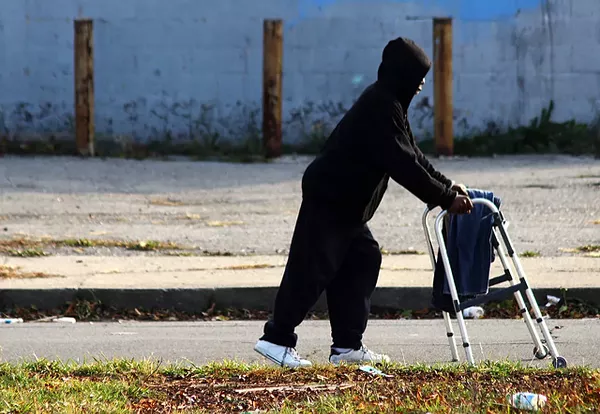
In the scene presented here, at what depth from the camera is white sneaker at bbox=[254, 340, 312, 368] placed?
239 inches

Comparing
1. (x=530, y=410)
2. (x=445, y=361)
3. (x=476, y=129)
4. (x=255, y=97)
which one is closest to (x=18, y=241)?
(x=445, y=361)

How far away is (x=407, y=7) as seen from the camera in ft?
62.7

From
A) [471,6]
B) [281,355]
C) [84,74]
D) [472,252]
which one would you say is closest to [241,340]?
[281,355]

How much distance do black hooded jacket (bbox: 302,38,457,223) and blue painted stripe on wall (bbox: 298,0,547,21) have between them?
13312mm

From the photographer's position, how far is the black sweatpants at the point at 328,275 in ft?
20.0

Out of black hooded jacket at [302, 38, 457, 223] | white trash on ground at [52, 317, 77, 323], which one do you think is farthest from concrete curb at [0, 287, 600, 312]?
black hooded jacket at [302, 38, 457, 223]

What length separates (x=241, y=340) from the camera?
738 centimetres

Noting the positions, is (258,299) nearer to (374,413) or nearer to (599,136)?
(374,413)

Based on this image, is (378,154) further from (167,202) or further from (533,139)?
Answer: (533,139)

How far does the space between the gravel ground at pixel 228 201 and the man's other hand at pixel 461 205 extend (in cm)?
468

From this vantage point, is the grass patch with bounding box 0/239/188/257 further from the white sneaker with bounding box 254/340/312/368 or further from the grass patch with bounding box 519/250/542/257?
the white sneaker with bounding box 254/340/312/368

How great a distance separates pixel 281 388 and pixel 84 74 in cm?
1325

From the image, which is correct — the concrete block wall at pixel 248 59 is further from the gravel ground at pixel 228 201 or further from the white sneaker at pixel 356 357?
the white sneaker at pixel 356 357

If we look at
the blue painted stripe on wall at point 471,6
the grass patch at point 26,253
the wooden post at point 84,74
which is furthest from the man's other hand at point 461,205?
the blue painted stripe on wall at point 471,6
